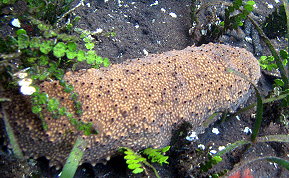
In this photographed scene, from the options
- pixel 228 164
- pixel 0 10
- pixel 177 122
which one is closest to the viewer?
pixel 0 10

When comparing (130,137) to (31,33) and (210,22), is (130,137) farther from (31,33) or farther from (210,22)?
(210,22)

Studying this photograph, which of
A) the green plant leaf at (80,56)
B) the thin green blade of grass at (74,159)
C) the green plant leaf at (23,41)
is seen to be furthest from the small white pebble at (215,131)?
the green plant leaf at (23,41)

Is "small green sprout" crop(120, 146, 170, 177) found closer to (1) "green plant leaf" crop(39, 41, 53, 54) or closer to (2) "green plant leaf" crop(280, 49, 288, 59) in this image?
(1) "green plant leaf" crop(39, 41, 53, 54)

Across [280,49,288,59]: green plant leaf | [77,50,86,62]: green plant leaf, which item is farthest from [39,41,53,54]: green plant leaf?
[280,49,288,59]: green plant leaf

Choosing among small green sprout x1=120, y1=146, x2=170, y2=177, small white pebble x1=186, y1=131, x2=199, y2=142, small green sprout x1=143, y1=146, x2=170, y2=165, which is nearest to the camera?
small green sprout x1=120, y1=146, x2=170, y2=177

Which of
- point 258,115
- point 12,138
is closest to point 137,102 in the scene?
point 12,138

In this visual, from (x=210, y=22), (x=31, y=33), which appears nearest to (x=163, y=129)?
(x=31, y=33)

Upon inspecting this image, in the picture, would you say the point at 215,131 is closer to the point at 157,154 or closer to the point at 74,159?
the point at 157,154
